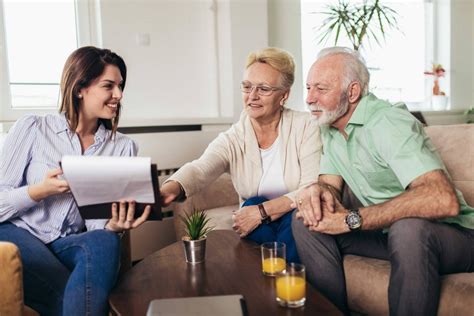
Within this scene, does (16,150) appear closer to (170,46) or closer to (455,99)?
(170,46)

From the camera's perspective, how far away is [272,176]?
73.7 inches

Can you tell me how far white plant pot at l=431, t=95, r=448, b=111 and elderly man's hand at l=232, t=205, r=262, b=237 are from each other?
9.83 ft

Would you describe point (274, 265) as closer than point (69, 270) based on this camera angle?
Yes

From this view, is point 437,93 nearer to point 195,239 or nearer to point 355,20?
point 355,20

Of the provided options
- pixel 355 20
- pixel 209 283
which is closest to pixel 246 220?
pixel 209 283

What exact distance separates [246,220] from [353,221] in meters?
0.43

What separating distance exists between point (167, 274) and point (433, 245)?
0.77 metres

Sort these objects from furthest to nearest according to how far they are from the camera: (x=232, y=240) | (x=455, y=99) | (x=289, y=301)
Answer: (x=455, y=99) → (x=232, y=240) → (x=289, y=301)

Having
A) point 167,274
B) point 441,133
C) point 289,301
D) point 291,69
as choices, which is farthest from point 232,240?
point 441,133

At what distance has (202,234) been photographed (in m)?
1.39

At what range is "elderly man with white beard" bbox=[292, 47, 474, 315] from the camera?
4.08 ft

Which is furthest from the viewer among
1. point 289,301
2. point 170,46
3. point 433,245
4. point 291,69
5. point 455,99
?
point 455,99

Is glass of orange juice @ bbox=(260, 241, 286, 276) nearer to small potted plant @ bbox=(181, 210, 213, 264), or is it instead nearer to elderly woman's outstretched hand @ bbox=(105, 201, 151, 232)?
small potted plant @ bbox=(181, 210, 213, 264)

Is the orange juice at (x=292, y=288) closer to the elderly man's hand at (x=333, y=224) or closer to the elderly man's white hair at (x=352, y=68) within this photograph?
the elderly man's hand at (x=333, y=224)
